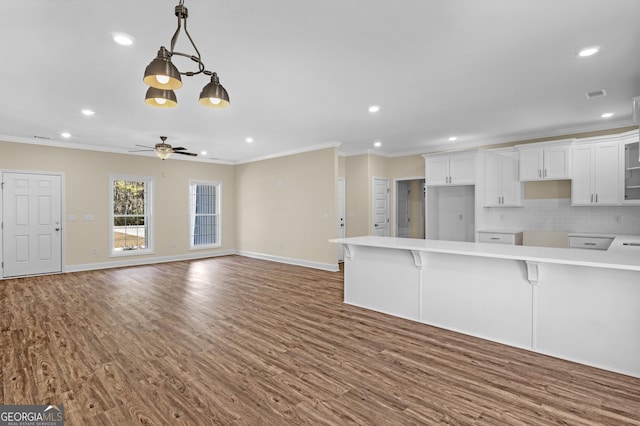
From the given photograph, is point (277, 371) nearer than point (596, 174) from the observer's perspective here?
Yes

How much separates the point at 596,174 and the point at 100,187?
958 cm

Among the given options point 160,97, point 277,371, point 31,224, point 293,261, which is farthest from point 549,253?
point 31,224

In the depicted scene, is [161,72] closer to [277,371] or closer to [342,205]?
[277,371]

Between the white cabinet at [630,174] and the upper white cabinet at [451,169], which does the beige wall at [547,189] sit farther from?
the upper white cabinet at [451,169]

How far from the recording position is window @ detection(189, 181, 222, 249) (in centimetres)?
909

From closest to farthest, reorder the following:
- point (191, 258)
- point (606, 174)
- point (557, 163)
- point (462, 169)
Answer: point (606, 174)
point (557, 163)
point (462, 169)
point (191, 258)

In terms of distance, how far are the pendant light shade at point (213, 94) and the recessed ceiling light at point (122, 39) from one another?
3.35ft

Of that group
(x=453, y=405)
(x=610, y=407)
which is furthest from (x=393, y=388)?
(x=610, y=407)

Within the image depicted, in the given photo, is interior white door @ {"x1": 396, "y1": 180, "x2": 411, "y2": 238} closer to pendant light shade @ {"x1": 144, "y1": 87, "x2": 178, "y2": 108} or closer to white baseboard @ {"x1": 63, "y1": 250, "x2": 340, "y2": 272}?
white baseboard @ {"x1": 63, "y1": 250, "x2": 340, "y2": 272}

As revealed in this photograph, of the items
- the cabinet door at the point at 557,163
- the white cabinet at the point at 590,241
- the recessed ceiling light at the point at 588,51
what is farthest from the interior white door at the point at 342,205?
the recessed ceiling light at the point at 588,51

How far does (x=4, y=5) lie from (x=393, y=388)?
3887mm

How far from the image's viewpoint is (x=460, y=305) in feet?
11.6

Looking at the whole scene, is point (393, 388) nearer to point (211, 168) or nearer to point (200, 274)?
point (200, 274)

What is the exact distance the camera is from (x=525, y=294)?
3.13 meters
